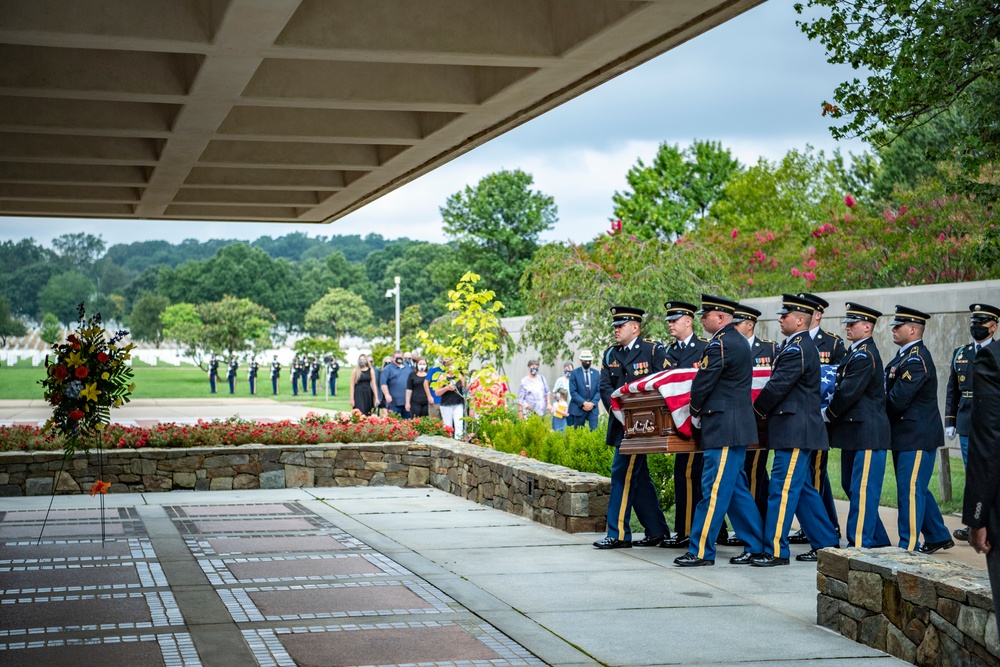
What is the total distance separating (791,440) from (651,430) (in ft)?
3.71

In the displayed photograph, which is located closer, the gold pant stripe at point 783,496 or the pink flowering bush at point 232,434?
the gold pant stripe at point 783,496

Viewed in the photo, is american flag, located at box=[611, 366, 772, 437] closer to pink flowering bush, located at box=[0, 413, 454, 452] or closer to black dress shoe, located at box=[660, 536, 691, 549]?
black dress shoe, located at box=[660, 536, 691, 549]

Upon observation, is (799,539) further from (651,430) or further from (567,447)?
(567,447)

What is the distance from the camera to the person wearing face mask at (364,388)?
23.6 meters

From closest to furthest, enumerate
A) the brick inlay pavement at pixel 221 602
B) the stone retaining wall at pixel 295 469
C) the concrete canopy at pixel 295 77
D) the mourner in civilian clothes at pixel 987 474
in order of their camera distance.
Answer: the mourner in civilian clothes at pixel 987 474 → the brick inlay pavement at pixel 221 602 → the concrete canopy at pixel 295 77 → the stone retaining wall at pixel 295 469

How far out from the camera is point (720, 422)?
29.4 ft

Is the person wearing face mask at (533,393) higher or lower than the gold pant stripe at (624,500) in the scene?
higher

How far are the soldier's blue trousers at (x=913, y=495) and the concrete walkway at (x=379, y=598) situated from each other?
879mm

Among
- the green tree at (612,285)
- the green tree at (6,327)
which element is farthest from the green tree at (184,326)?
the green tree at (612,285)

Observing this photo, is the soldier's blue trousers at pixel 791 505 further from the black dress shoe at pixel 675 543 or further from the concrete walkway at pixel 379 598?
the black dress shoe at pixel 675 543

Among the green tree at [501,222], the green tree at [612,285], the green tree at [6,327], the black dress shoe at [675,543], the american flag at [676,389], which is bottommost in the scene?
the black dress shoe at [675,543]

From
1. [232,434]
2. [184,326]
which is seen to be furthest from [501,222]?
[232,434]

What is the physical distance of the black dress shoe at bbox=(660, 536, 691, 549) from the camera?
33.1 feet

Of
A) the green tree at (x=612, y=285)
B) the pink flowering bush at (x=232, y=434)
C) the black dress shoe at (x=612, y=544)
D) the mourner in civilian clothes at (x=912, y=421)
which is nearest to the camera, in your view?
the mourner in civilian clothes at (x=912, y=421)
